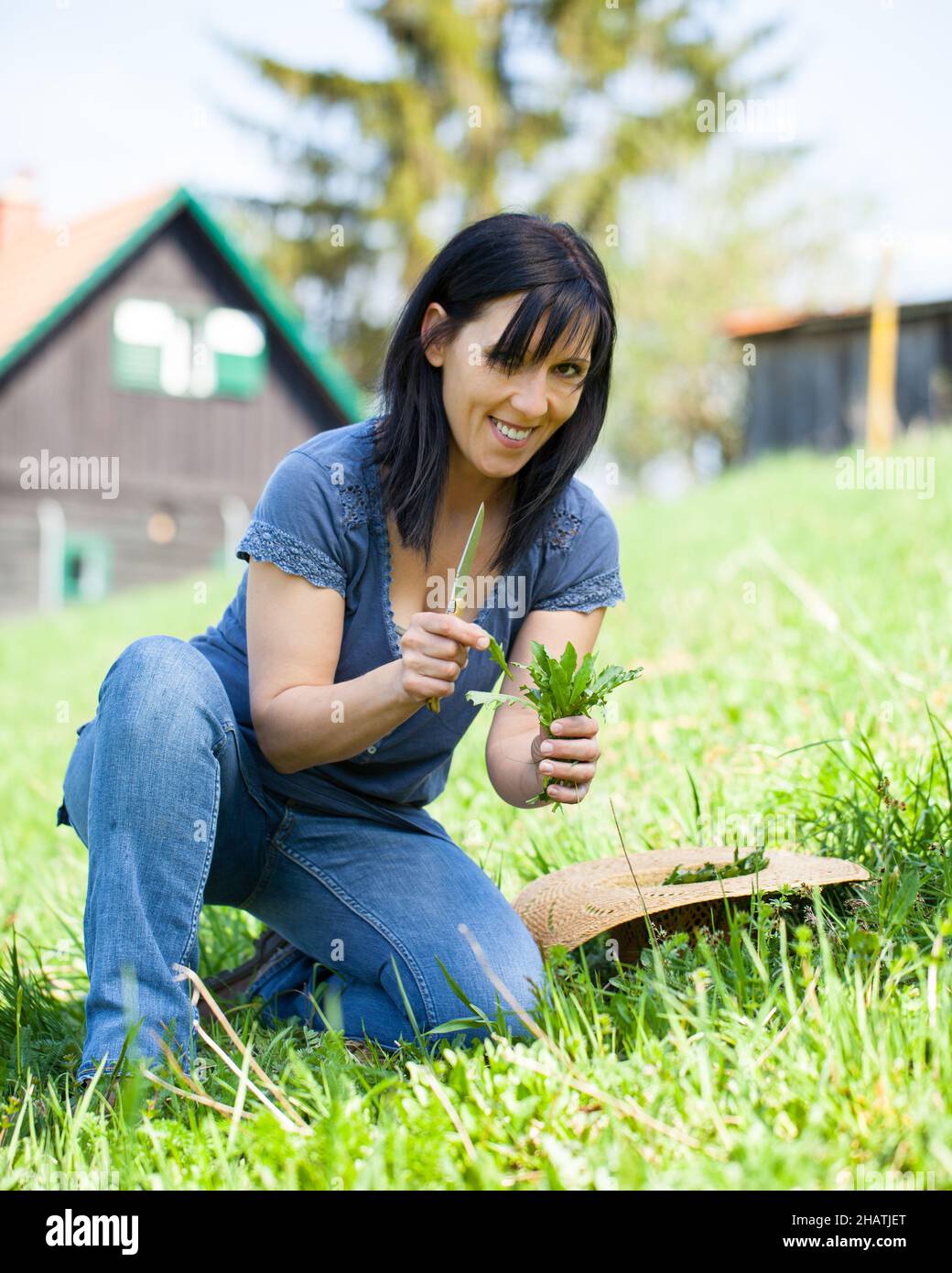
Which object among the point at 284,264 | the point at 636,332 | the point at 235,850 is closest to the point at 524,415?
the point at 235,850

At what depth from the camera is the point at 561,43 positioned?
1811 cm

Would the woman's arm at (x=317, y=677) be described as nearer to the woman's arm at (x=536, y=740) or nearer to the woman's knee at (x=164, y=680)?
the woman's knee at (x=164, y=680)

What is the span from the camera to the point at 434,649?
6.46 ft

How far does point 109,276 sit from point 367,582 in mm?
16320

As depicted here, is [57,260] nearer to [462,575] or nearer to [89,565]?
[89,565]

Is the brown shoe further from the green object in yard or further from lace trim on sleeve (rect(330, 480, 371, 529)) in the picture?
the green object in yard

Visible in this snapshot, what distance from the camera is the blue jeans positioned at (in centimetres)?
205

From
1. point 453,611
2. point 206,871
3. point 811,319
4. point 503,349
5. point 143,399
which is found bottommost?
point 206,871

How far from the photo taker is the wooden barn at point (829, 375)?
13320 mm

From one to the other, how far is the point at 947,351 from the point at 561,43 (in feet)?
26.3

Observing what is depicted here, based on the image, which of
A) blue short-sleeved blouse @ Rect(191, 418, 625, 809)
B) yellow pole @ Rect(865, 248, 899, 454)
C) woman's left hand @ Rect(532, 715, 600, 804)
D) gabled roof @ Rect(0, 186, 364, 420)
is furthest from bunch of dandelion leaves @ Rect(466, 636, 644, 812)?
gabled roof @ Rect(0, 186, 364, 420)

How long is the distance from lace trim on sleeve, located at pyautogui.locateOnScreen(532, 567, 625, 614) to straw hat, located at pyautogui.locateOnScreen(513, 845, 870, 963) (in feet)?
1.65

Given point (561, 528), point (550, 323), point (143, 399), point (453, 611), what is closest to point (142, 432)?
point (143, 399)

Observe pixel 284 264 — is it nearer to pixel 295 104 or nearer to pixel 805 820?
pixel 295 104
